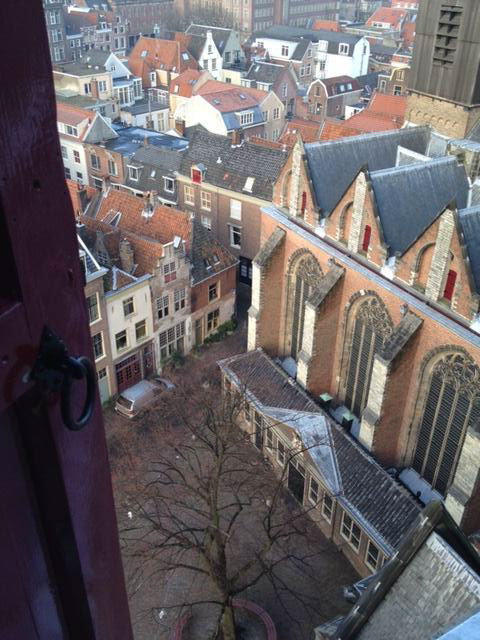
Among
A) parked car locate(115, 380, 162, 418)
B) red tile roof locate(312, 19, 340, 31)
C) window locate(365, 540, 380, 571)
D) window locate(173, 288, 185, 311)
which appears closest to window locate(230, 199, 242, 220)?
window locate(173, 288, 185, 311)

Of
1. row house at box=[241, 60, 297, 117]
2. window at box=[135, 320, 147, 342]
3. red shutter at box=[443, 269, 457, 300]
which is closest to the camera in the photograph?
red shutter at box=[443, 269, 457, 300]

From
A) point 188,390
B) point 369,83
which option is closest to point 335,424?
point 188,390

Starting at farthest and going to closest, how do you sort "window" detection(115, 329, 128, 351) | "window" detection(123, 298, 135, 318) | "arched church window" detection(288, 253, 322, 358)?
"window" detection(115, 329, 128, 351), "window" detection(123, 298, 135, 318), "arched church window" detection(288, 253, 322, 358)

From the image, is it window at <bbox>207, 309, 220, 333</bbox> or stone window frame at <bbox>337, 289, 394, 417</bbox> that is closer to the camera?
stone window frame at <bbox>337, 289, 394, 417</bbox>

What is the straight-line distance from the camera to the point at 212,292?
1639 inches

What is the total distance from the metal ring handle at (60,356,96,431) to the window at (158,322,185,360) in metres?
35.2

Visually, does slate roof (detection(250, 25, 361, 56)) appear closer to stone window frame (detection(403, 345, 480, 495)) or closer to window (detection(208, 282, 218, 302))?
window (detection(208, 282, 218, 302))

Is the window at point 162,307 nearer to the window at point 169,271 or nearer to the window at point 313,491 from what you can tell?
the window at point 169,271

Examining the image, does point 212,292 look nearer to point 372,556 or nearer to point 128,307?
point 128,307

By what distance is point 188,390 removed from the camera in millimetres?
37562

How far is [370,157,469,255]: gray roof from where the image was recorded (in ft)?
86.4

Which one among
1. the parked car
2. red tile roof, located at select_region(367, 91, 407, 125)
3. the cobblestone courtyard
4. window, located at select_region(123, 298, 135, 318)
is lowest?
the cobblestone courtyard

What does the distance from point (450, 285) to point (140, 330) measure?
20.0 metres

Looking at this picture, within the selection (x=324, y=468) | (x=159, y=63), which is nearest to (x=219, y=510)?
(x=324, y=468)
